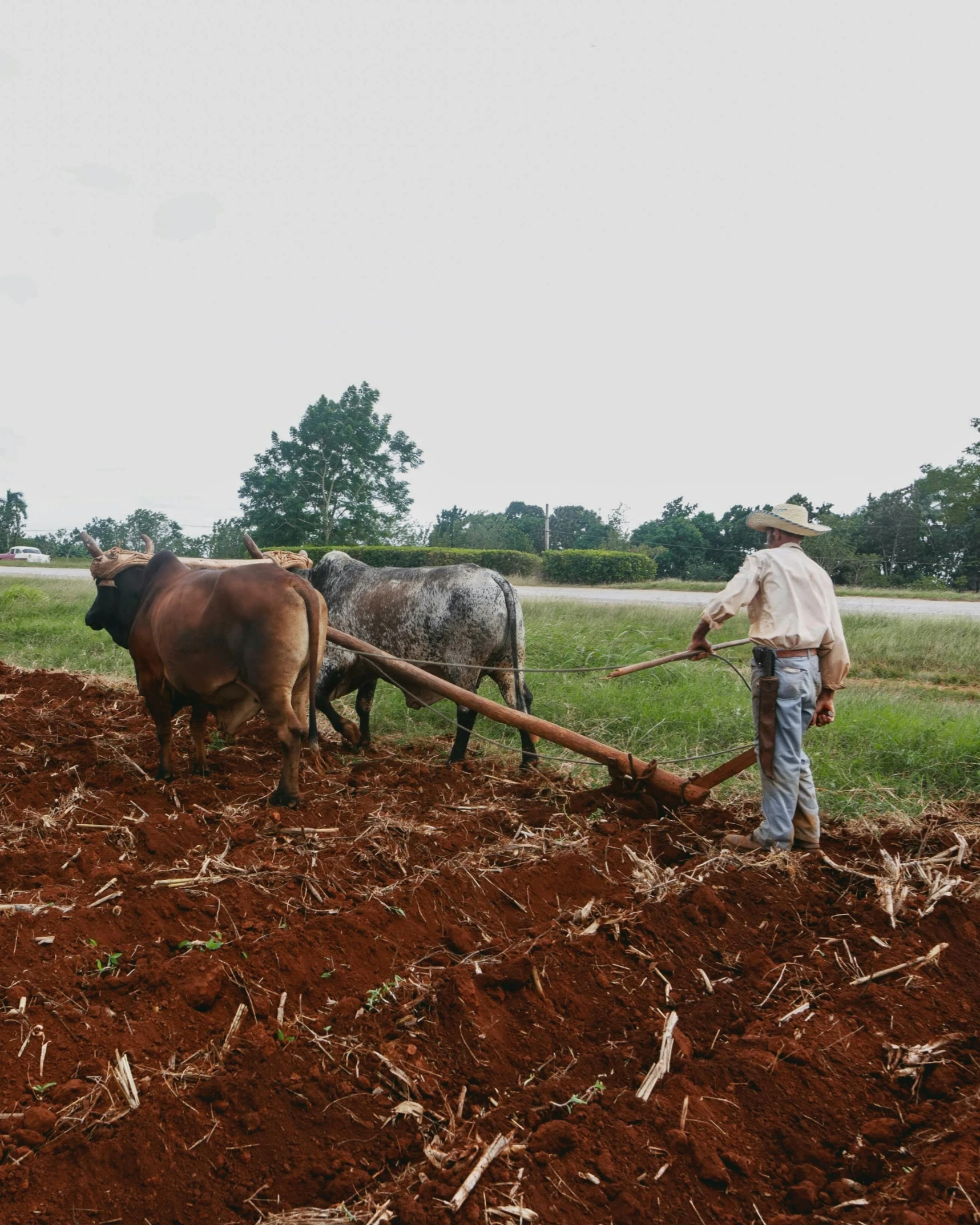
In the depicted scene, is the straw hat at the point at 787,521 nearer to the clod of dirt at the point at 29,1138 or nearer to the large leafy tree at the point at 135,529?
the clod of dirt at the point at 29,1138

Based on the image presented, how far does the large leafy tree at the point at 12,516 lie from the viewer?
226 ft

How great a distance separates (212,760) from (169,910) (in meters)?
3.44

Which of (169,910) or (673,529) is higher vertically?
(673,529)

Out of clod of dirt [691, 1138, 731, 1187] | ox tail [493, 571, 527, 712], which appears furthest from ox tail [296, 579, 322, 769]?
clod of dirt [691, 1138, 731, 1187]

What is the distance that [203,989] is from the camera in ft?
10.8

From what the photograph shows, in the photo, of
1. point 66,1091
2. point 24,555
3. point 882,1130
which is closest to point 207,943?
point 66,1091

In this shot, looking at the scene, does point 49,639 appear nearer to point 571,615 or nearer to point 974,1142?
point 571,615

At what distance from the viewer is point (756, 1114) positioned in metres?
2.73

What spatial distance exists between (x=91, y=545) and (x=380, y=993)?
4924 mm

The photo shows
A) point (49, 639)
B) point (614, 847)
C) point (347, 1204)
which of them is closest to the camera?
point (347, 1204)

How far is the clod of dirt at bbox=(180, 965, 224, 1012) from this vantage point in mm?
3271

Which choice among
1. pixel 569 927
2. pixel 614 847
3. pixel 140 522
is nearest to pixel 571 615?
pixel 614 847

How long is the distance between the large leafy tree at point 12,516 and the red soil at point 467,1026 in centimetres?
7251

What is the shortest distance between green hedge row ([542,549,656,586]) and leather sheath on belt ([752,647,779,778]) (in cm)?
2370
